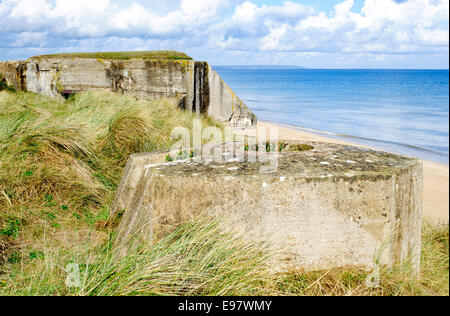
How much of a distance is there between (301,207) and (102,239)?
5.35ft

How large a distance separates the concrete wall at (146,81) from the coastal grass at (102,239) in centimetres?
96

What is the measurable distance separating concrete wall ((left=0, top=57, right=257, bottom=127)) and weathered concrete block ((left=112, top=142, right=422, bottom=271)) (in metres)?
4.97

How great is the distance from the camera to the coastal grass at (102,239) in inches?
79.9

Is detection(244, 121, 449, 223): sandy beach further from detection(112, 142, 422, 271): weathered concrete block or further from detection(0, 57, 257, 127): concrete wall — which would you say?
detection(0, 57, 257, 127): concrete wall

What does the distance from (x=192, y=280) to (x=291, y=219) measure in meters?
0.70

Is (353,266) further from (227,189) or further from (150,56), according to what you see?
(150,56)

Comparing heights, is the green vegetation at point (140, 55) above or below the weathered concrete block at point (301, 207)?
above

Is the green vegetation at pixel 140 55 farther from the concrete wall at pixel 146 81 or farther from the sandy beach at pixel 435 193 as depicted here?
the sandy beach at pixel 435 193

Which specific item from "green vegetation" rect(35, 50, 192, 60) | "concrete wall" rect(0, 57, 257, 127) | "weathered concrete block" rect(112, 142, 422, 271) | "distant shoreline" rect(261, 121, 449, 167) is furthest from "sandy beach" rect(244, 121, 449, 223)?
"green vegetation" rect(35, 50, 192, 60)

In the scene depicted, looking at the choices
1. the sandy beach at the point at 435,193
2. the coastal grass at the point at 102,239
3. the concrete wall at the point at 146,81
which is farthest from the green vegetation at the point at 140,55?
the sandy beach at the point at 435,193

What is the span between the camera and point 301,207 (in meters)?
2.40

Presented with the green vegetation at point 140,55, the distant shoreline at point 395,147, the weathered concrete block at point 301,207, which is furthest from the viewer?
the distant shoreline at point 395,147

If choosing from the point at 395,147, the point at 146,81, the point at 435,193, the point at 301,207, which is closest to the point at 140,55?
the point at 146,81
